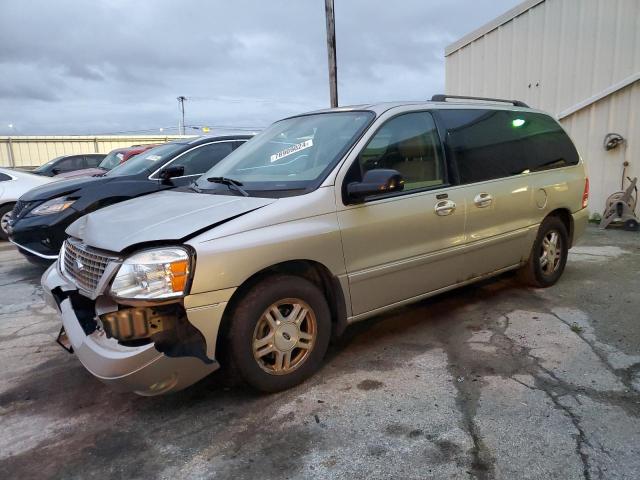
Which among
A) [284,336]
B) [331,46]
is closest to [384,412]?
[284,336]

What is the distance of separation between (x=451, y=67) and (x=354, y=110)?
350 inches

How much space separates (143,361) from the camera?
2.62m

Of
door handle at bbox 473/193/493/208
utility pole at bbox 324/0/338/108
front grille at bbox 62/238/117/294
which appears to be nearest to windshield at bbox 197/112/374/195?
front grille at bbox 62/238/117/294

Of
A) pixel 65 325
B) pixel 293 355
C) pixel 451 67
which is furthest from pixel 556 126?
pixel 451 67

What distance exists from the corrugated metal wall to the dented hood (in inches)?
829

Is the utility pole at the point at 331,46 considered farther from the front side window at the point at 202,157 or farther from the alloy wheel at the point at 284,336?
the alloy wheel at the point at 284,336

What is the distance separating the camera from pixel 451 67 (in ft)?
38.8

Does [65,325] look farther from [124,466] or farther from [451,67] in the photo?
[451,67]

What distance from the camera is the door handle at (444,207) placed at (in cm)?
383

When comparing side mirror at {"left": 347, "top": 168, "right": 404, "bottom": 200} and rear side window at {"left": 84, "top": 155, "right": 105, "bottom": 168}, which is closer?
side mirror at {"left": 347, "top": 168, "right": 404, "bottom": 200}

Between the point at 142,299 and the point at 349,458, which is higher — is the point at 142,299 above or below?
above

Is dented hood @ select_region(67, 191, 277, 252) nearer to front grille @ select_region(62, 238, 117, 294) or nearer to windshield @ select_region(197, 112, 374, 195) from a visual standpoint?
front grille @ select_region(62, 238, 117, 294)

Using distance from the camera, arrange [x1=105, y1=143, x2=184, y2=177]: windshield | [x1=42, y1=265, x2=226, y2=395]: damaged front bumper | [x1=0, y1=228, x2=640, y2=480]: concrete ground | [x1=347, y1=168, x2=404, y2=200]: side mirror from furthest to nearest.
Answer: [x1=105, y1=143, x2=184, y2=177]: windshield → [x1=347, y1=168, x2=404, y2=200]: side mirror → [x1=42, y1=265, x2=226, y2=395]: damaged front bumper → [x1=0, y1=228, x2=640, y2=480]: concrete ground

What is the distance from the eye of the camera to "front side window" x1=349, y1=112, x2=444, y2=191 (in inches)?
141
